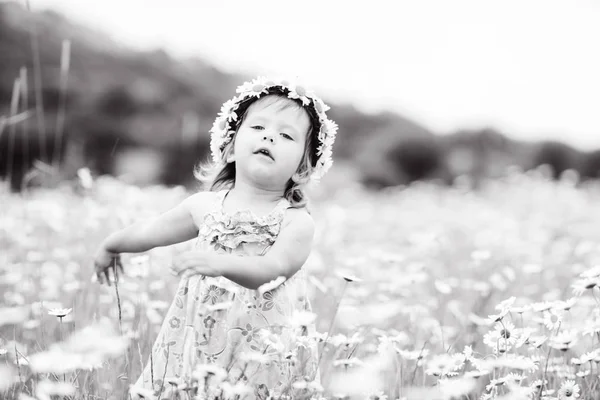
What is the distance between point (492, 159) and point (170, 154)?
23.5 feet

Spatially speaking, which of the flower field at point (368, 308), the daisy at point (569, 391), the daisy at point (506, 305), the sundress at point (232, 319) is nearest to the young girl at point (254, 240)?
the sundress at point (232, 319)

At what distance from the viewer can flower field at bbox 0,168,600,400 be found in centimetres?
184

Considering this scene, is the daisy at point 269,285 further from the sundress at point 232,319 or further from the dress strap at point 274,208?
the dress strap at point 274,208

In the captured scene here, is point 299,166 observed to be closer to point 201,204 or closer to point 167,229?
point 201,204

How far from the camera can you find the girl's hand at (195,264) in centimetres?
171

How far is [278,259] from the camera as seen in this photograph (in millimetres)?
1958

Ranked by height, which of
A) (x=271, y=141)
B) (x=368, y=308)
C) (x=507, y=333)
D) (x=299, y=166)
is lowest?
(x=368, y=308)

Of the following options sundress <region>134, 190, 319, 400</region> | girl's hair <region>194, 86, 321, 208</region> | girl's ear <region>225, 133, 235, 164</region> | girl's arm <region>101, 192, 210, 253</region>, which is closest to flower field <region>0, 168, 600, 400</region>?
sundress <region>134, 190, 319, 400</region>

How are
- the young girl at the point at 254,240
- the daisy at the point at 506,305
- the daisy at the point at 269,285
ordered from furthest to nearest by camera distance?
the young girl at the point at 254,240
the daisy at the point at 506,305
the daisy at the point at 269,285

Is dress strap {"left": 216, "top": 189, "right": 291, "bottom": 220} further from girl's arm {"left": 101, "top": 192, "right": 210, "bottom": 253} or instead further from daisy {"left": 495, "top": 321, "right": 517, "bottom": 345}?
daisy {"left": 495, "top": 321, "right": 517, "bottom": 345}

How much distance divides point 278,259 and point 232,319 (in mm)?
280

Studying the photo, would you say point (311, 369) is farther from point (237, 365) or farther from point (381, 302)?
point (381, 302)

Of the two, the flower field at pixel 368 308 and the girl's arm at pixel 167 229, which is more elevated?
the girl's arm at pixel 167 229

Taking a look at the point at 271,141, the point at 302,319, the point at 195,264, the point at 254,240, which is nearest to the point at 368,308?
the point at 254,240
